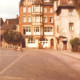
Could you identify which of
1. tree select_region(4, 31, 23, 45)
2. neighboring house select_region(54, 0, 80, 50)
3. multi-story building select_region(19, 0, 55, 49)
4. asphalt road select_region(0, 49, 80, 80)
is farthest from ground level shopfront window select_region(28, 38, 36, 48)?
asphalt road select_region(0, 49, 80, 80)

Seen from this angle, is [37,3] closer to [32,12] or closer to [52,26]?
[32,12]

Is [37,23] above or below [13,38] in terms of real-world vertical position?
above

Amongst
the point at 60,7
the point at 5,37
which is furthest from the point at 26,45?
the point at 60,7

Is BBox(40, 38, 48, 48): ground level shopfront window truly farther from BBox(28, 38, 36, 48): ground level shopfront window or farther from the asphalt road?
the asphalt road

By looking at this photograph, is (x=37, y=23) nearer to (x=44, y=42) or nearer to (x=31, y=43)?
(x=44, y=42)

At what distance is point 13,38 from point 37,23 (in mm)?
7833

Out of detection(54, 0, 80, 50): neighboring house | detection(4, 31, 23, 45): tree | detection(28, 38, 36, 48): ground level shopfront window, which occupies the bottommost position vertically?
detection(28, 38, 36, 48): ground level shopfront window

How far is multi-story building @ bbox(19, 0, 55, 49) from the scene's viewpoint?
50.4m

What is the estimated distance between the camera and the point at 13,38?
161ft

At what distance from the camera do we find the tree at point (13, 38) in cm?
4859

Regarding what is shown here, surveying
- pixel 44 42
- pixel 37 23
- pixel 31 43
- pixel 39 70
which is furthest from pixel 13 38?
pixel 39 70

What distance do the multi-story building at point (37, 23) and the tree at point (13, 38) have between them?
177 centimetres

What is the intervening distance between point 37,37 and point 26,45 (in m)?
3.92

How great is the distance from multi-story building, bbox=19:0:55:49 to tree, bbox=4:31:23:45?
1773 mm
